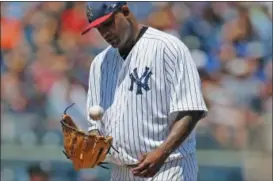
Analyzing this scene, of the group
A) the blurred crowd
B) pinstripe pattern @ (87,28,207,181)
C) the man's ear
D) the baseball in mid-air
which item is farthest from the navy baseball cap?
the blurred crowd

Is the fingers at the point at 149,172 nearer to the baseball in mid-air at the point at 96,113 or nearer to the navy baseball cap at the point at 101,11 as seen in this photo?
the baseball in mid-air at the point at 96,113

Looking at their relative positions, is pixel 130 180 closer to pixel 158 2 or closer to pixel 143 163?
pixel 143 163

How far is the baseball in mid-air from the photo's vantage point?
3057mm

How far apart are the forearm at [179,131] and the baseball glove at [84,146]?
23cm

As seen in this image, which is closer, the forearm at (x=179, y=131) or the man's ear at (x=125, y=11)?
the forearm at (x=179, y=131)

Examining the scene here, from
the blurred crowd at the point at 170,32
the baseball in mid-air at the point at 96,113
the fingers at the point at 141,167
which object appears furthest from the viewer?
the blurred crowd at the point at 170,32

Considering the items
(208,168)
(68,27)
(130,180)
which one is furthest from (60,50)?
(130,180)

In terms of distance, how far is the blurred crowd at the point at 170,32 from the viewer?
6027 millimetres

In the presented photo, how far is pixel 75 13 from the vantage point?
249 inches

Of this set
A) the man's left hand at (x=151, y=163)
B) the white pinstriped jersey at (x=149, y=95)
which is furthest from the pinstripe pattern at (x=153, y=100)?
the man's left hand at (x=151, y=163)

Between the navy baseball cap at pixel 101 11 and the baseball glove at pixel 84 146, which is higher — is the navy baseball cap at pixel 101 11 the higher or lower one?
the higher one

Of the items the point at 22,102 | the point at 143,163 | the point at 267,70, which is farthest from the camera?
the point at 22,102

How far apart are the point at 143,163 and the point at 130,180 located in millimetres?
238

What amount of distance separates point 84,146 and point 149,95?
1.05 ft
